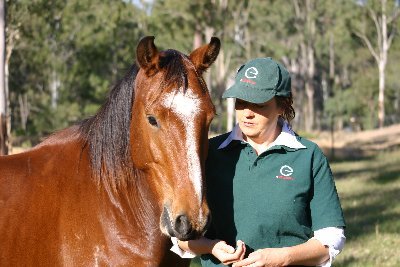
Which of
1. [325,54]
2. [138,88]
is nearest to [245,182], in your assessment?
[138,88]

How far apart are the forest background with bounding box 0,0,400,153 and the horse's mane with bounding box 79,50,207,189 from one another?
20.7 meters

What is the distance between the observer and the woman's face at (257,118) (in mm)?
3420

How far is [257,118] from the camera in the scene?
3418 mm

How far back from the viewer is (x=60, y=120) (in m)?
37.5

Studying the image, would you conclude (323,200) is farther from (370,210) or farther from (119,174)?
(370,210)

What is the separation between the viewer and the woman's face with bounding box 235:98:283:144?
11.2 ft

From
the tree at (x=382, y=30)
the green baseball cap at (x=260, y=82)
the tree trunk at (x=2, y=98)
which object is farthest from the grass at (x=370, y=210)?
the tree at (x=382, y=30)

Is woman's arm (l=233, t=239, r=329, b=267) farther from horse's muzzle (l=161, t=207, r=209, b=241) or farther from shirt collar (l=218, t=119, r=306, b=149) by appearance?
shirt collar (l=218, t=119, r=306, b=149)

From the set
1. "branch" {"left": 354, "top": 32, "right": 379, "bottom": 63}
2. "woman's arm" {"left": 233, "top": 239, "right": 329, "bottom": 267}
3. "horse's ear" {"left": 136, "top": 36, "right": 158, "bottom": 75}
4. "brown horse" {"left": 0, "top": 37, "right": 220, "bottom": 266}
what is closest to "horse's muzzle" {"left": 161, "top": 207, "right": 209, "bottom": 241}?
"brown horse" {"left": 0, "top": 37, "right": 220, "bottom": 266}

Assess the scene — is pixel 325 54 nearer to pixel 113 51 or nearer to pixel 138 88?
pixel 113 51

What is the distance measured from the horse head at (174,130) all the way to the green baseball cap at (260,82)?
0.65 ft

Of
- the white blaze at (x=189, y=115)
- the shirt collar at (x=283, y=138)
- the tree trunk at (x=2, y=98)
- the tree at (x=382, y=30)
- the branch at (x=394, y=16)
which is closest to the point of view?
the white blaze at (x=189, y=115)

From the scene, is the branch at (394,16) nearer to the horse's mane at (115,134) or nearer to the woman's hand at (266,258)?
the horse's mane at (115,134)

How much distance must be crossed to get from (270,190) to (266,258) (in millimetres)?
325
